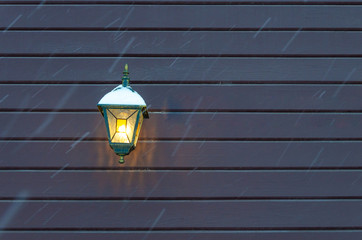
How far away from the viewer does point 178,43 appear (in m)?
3.06

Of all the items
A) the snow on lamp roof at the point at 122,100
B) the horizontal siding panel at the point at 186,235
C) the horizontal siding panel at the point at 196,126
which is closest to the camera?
the snow on lamp roof at the point at 122,100

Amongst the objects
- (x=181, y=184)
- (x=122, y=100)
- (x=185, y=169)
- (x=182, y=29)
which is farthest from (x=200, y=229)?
(x=182, y=29)

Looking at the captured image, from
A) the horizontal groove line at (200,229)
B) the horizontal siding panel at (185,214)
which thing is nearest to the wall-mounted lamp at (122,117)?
the horizontal siding panel at (185,214)

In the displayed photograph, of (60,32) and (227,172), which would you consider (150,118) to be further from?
(60,32)

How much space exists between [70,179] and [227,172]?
1.38 m

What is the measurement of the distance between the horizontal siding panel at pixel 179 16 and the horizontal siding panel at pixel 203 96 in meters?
0.58

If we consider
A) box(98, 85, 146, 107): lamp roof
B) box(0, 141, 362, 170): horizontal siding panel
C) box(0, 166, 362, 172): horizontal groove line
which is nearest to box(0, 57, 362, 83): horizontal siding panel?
box(98, 85, 146, 107): lamp roof

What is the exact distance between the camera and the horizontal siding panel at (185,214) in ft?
9.38

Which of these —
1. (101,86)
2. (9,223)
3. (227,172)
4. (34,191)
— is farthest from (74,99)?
(227,172)

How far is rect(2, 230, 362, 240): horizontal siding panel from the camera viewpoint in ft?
9.34

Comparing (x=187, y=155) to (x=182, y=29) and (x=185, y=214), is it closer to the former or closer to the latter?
(x=185, y=214)

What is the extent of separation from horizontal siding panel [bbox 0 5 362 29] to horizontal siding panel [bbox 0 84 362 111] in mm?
580

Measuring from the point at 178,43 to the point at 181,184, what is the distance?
50.4 inches

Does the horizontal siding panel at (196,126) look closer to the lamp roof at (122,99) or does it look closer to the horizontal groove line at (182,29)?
the lamp roof at (122,99)
